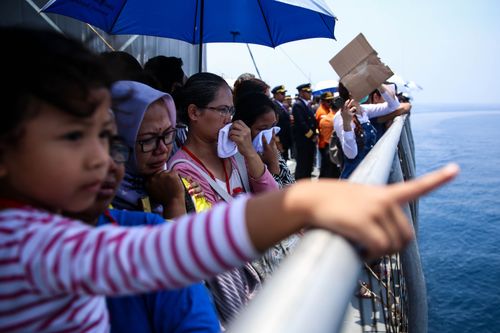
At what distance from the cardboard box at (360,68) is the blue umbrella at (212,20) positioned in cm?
35

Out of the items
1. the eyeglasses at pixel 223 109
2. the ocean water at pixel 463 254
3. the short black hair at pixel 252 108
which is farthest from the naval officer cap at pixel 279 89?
the eyeglasses at pixel 223 109

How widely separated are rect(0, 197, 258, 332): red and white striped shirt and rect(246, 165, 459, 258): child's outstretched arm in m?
0.04

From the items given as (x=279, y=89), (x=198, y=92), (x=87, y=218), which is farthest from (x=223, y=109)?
(x=279, y=89)

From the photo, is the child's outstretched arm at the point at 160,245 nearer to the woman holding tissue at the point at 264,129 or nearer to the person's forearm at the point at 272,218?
the person's forearm at the point at 272,218

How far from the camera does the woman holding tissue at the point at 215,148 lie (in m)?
2.20

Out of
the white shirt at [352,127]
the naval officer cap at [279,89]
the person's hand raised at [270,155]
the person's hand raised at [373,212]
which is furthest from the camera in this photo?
the naval officer cap at [279,89]

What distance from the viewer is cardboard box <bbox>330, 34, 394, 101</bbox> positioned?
3750 mm

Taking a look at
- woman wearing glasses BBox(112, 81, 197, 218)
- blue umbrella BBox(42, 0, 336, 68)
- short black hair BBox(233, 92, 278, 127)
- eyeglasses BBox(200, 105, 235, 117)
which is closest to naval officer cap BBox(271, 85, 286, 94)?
blue umbrella BBox(42, 0, 336, 68)

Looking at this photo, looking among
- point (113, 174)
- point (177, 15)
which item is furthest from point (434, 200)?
point (113, 174)

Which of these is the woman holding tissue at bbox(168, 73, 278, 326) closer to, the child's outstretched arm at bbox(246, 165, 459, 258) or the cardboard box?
the child's outstretched arm at bbox(246, 165, 459, 258)

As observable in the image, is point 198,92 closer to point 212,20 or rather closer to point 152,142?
point 152,142

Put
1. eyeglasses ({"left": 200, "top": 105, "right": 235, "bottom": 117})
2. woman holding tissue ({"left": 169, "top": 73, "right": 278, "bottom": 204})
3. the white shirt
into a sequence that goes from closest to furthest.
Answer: woman holding tissue ({"left": 169, "top": 73, "right": 278, "bottom": 204})
eyeglasses ({"left": 200, "top": 105, "right": 235, "bottom": 117})
the white shirt

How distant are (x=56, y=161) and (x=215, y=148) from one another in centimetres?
168

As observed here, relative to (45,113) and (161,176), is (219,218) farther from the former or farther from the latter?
(161,176)
